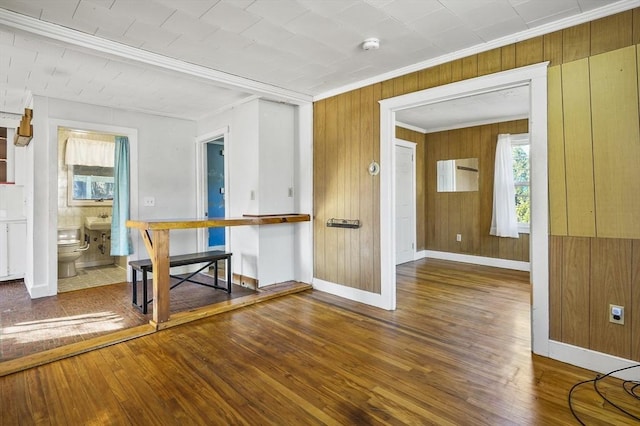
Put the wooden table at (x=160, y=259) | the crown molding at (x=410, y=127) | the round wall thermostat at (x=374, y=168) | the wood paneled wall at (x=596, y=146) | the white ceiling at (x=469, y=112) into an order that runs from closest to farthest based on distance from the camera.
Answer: the wood paneled wall at (x=596, y=146)
the wooden table at (x=160, y=259)
the round wall thermostat at (x=374, y=168)
the white ceiling at (x=469, y=112)
the crown molding at (x=410, y=127)

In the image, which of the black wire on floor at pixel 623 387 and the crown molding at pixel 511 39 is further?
the crown molding at pixel 511 39

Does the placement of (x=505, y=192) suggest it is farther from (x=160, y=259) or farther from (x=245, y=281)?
(x=160, y=259)

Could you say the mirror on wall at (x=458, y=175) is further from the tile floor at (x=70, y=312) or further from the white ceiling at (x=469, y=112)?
the tile floor at (x=70, y=312)

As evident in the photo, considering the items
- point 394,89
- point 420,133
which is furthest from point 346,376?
point 420,133

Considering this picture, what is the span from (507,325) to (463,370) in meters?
1.12

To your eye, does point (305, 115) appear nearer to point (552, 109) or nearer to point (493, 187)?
point (552, 109)

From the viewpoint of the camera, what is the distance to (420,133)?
646 cm

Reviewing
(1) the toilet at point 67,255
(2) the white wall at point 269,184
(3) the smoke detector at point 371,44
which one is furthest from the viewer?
(1) the toilet at point 67,255

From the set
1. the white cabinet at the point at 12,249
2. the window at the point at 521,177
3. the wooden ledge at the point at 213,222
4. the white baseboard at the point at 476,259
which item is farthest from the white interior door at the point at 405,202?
the white cabinet at the point at 12,249

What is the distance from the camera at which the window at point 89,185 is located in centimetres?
559

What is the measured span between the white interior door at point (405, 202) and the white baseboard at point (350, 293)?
2.11m

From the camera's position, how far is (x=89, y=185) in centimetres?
574

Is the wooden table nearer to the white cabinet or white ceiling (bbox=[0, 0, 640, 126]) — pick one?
white ceiling (bbox=[0, 0, 640, 126])

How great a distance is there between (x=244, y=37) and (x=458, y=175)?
15.6 feet
